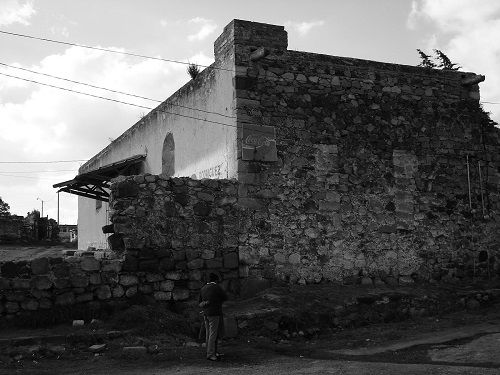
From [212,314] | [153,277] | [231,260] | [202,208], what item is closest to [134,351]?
[212,314]

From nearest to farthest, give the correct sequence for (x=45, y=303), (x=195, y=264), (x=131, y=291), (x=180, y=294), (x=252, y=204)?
(x=45, y=303), (x=131, y=291), (x=180, y=294), (x=195, y=264), (x=252, y=204)

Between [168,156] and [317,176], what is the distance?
495cm

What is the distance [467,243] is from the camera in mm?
14469

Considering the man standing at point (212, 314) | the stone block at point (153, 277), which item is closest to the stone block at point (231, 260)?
the stone block at point (153, 277)

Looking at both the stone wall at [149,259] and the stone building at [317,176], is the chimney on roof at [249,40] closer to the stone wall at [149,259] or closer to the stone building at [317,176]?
the stone building at [317,176]

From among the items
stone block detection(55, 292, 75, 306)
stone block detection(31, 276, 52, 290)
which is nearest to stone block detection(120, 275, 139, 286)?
stone block detection(55, 292, 75, 306)

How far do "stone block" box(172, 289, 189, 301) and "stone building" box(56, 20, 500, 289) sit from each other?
38 centimetres

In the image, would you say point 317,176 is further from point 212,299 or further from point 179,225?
point 212,299

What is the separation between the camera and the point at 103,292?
1104 cm

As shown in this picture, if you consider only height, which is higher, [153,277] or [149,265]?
[149,265]

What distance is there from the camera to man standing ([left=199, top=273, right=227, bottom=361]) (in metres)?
9.02

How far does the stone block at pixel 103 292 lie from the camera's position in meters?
11.0

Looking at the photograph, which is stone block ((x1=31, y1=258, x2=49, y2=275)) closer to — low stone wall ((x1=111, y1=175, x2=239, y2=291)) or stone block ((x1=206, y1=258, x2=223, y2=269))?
low stone wall ((x1=111, y1=175, x2=239, y2=291))

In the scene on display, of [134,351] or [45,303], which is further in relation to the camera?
[45,303]
